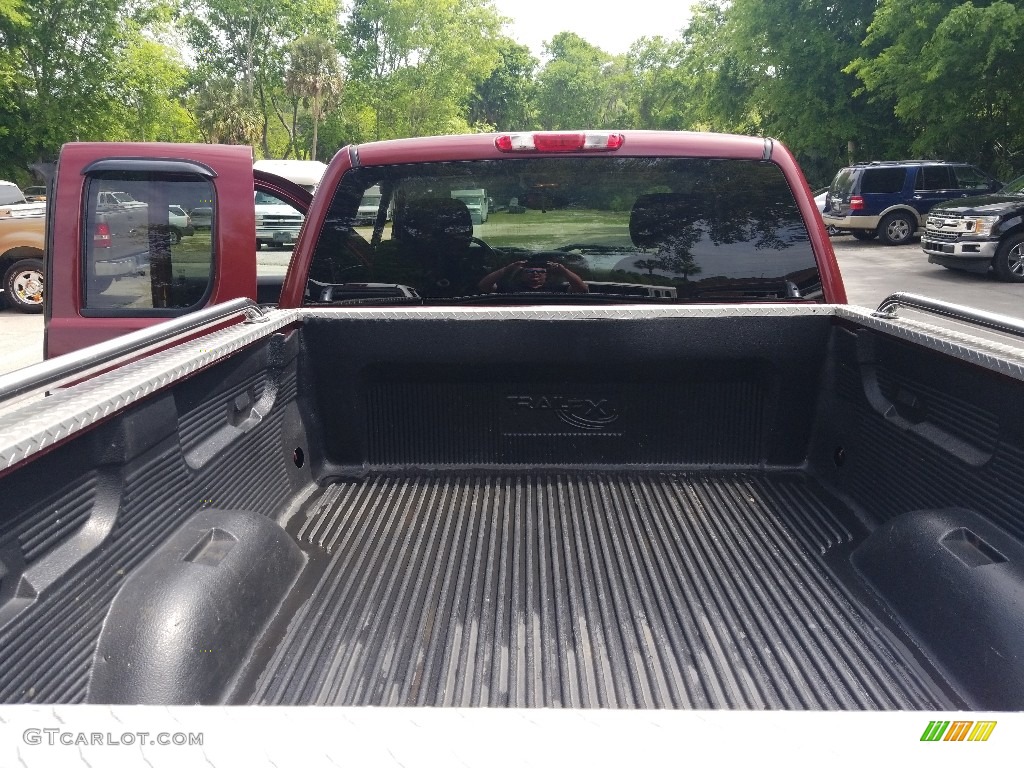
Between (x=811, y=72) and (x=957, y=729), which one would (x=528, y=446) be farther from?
(x=811, y=72)

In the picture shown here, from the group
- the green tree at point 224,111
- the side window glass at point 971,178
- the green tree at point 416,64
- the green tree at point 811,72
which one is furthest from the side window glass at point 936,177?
the green tree at point 224,111

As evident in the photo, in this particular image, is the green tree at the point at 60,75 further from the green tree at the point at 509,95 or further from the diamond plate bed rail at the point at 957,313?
the green tree at the point at 509,95

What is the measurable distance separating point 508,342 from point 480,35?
47.2m

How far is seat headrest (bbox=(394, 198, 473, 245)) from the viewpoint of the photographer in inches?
128

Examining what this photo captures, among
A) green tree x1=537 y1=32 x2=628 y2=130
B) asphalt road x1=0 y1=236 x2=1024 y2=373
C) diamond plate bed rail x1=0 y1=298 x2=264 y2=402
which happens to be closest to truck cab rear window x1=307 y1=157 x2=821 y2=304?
diamond plate bed rail x1=0 y1=298 x2=264 y2=402

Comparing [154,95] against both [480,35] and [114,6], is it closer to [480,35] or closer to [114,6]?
[114,6]

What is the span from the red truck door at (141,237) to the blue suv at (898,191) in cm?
2009

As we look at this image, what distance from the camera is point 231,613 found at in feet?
6.79

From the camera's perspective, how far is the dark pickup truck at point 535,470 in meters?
1.88

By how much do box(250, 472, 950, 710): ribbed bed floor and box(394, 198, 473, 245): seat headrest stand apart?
0.95 metres

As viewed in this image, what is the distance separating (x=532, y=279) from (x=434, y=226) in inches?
17.2

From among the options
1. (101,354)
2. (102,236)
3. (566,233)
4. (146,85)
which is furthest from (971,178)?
(146,85)

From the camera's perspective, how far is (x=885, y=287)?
14938 millimetres

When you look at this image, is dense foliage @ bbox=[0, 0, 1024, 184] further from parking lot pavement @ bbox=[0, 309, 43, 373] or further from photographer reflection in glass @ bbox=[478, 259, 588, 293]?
photographer reflection in glass @ bbox=[478, 259, 588, 293]
